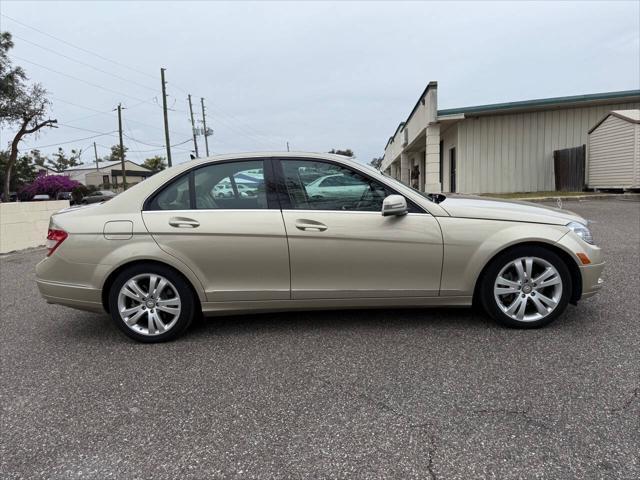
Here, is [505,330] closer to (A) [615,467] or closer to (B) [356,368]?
(B) [356,368]

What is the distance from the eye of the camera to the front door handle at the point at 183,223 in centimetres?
364

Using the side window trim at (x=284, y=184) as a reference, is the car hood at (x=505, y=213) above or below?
below

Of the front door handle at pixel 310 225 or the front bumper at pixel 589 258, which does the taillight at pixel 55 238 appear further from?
the front bumper at pixel 589 258

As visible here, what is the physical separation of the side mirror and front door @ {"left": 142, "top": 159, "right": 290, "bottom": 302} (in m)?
0.84

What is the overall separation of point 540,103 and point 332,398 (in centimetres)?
1801

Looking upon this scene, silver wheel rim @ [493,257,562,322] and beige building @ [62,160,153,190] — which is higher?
beige building @ [62,160,153,190]

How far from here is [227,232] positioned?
3623 mm

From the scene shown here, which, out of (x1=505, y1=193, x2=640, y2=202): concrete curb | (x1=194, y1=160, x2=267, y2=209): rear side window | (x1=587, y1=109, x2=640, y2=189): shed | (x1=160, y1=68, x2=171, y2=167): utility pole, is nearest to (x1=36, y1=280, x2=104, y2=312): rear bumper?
(x1=194, y1=160, x2=267, y2=209): rear side window

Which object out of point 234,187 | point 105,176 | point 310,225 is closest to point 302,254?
point 310,225

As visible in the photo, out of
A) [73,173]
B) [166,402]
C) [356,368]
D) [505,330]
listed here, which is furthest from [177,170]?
[73,173]

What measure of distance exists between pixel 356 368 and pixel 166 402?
1.26m

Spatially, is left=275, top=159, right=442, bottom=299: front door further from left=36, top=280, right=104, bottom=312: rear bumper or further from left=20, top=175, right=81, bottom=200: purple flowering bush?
left=20, top=175, right=81, bottom=200: purple flowering bush

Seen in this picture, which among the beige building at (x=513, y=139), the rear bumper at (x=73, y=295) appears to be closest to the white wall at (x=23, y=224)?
the rear bumper at (x=73, y=295)

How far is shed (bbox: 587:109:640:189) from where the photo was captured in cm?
1496
